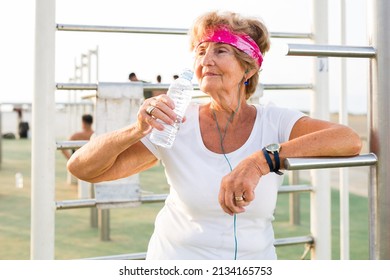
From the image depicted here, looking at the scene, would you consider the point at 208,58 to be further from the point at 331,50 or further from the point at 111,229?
the point at 111,229

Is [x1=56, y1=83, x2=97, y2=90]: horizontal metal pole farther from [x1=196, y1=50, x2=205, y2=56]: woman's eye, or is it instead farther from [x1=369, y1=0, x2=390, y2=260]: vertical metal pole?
[x1=369, y1=0, x2=390, y2=260]: vertical metal pole

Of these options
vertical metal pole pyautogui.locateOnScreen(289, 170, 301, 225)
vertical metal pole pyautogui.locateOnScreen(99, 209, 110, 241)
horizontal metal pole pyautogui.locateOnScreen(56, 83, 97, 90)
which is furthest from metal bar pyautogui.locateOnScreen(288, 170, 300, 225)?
horizontal metal pole pyautogui.locateOnScreen(56, 83, 97, 90)

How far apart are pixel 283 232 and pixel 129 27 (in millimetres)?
2834

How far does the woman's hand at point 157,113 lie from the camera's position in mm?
1252

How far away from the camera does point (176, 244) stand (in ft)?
4.83

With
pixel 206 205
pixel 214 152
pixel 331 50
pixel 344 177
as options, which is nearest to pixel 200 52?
pixel 214 152

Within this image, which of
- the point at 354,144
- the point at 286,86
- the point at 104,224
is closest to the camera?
the point at 354,144

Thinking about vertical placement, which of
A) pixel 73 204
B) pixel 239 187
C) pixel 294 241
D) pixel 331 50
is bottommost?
pixel 294 241

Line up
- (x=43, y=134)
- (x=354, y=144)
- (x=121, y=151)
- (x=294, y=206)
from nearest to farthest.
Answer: (x=354, y=144) < (x=121, y=151) < (x=43, y=134) < (x=294, y=206)

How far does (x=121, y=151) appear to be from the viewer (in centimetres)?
142

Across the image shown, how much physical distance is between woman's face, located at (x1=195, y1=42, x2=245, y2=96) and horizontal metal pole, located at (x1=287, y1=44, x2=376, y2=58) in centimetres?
50

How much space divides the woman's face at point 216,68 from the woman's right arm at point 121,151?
26 cm

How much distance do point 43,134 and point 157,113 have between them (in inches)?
33.1
